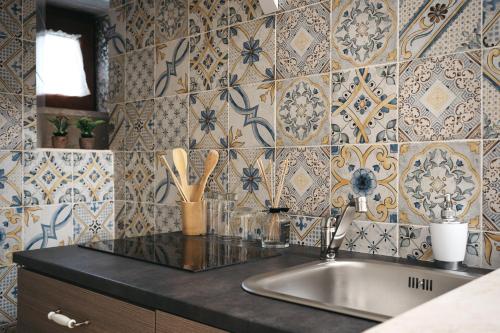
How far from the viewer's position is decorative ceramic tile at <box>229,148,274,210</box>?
1.65 m

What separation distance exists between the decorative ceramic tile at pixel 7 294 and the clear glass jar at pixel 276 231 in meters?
1.10

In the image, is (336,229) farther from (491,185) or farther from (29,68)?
(29,68)

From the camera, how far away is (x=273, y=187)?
1.62 m

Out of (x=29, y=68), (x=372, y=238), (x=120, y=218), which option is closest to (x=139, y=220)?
(x=120, y=218)

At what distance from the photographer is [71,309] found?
1.25 meters

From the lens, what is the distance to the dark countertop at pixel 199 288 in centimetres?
82

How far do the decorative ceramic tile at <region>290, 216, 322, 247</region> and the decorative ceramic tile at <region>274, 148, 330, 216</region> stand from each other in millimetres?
21

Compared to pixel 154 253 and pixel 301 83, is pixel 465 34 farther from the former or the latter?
Result: pixel 154 253

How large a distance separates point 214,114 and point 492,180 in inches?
39.8

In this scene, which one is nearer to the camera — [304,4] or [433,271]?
[433,271]

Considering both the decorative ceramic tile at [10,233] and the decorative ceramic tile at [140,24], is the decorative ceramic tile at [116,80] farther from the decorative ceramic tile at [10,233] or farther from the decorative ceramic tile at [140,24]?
the decorative ceramic tile at [10,233]

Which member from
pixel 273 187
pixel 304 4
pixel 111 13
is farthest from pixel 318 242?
pixel 111 13

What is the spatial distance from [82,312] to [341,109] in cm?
93

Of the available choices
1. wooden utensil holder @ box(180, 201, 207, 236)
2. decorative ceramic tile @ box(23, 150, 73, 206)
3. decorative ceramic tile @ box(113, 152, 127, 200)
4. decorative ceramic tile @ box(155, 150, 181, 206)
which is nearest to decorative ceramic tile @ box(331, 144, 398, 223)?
wooden utensil holder @ box(180, 201, 207, 236)
